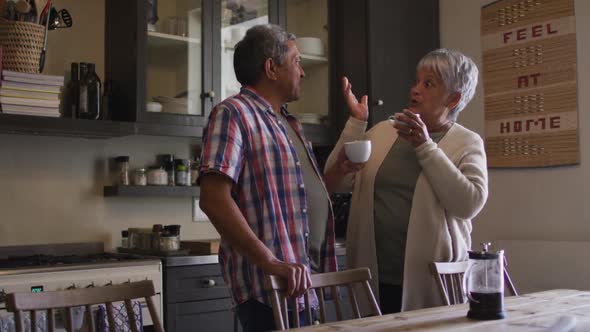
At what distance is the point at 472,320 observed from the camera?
1.49 meters

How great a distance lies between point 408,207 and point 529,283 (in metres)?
1.47

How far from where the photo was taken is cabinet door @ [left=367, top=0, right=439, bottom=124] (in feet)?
11.4

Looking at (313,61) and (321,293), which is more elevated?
(313,61)

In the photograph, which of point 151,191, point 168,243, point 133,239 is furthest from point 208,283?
point 151,191

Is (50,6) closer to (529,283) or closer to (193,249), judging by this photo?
(193,249)

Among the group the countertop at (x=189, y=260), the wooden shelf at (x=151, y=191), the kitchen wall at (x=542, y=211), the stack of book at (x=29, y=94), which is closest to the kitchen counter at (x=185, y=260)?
the countertop at (x=189, y=260)

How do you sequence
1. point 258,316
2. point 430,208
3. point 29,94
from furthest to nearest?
point 29,94, point 430,208, point 258,316

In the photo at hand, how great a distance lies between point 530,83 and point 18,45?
2220 millimetres

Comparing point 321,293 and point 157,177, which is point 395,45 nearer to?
point 157,177

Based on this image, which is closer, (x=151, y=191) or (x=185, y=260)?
(x=185, y=260)

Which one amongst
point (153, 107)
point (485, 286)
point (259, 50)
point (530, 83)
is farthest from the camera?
point (530, 83)

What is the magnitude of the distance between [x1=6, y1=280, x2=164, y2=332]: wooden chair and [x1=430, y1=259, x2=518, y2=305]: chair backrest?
0.76m

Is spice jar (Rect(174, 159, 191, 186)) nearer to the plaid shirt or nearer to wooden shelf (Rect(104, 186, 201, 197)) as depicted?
wooden shelf (Rect(104, 186, 201, 197))

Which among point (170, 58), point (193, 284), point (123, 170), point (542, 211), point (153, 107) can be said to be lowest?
point (193, 284)
